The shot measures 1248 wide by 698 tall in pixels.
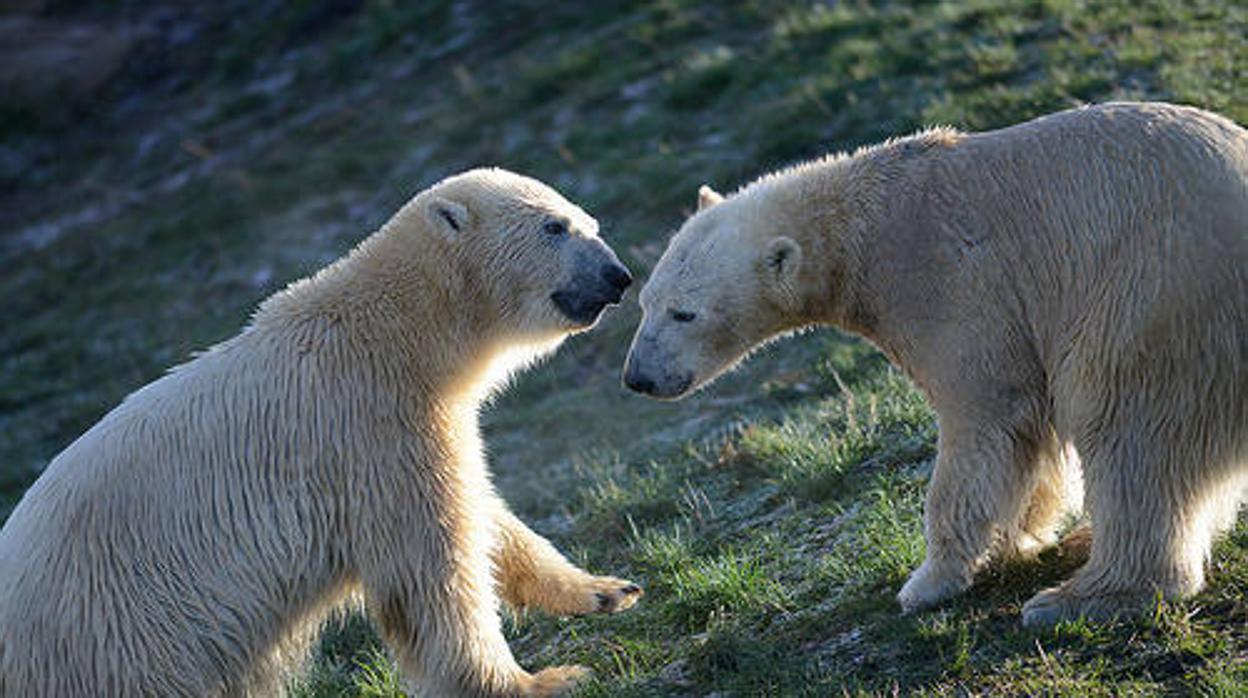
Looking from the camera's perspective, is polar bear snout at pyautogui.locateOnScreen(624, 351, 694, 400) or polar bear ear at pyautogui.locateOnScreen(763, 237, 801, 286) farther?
polar bear snout at pyautogui.locateOnScreen(624, 351, 694, 400)

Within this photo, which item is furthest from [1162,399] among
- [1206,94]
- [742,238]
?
[1206,94]

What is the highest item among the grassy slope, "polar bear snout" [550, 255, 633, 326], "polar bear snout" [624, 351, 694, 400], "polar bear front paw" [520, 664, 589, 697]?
"polar bear snout" [550, 255, 633, 326]

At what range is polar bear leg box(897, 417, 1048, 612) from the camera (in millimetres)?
5289

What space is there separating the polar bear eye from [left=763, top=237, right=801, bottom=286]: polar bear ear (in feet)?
1.06

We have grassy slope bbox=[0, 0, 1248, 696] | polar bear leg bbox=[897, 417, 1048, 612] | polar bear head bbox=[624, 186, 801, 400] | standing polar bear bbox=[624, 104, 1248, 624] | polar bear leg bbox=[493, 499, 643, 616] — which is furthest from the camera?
polar bear leg bbox=[493, 499, 643, 616]

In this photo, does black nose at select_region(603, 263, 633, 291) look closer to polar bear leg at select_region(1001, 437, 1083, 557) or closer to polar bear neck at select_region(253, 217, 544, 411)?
polar bear neck at select_region(253, 217, 544, 411)

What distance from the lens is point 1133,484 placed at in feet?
16.2

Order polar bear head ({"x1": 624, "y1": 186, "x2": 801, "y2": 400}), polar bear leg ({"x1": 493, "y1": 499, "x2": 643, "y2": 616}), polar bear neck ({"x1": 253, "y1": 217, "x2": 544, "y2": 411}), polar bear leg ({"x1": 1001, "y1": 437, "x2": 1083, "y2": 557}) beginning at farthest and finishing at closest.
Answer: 1. polar bear leg ({"x1": 493, "y1": 499, "x2": 643, "y2": 616})
2. polar bear head ({"x1": 624, "y1": 186, "x2": 801, "y2": 400})
3. polar bear neck ({"x1": 253, "y1": 217, "x2": 544, "y2": 411})
4. polar bear leg ({"x1": 1001, "y1": 437, "x2": 1083, "y2": 557})

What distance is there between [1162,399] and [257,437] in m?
2.99

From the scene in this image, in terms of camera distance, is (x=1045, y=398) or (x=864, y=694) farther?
(x=1045, y=398)

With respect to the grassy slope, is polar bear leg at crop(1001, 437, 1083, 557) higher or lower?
higher

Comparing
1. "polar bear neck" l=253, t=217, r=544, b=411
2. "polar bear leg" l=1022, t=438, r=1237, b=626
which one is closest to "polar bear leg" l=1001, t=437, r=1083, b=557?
"polar bear leg" l=1022, t=438, r=1237, b=626

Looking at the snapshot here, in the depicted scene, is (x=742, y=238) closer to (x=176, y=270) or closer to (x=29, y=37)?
(x=176, y=270)

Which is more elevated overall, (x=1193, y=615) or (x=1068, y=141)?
(x=1068, y=141)
